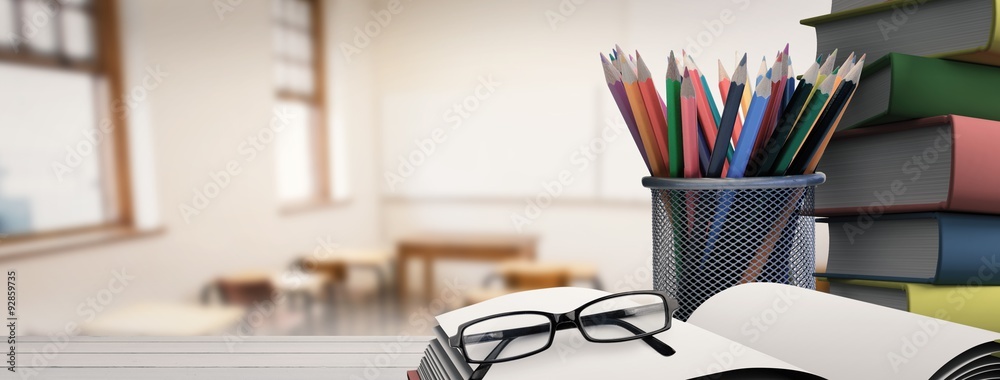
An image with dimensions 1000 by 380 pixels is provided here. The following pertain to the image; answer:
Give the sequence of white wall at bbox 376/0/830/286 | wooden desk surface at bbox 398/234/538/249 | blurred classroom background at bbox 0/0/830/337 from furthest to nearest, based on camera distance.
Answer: wooden desk surface at bbox 398/234/538/249 → white wall at bbox 376/0/830/286 → blurred classroom background at bbox 0/0/830/337

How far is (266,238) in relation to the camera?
6.88 feet

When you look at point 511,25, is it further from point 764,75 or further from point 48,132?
point 764,75

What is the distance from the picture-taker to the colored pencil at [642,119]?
0.34 m

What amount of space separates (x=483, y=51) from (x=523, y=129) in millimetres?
357

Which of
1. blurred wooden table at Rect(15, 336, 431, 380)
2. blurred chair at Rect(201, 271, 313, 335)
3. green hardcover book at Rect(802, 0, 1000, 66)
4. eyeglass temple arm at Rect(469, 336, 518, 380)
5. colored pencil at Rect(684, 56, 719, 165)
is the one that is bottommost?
blurred chair at Rect(201, 271, 313, 335)

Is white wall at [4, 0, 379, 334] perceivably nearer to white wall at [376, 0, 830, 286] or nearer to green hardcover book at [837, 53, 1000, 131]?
white wall at [376, 0, 830, 286]

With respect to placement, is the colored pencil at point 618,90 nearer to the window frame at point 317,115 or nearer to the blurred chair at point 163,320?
the blurred chair at point 163,320

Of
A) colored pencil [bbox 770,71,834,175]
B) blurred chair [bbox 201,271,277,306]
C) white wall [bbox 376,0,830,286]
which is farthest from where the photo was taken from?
blurred chair [bbox 201,271,277,306]

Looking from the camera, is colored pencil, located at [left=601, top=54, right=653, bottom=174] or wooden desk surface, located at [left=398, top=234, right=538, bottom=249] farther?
wooden desk surface, located at [left=398, top=234, right=538, bottom=249]

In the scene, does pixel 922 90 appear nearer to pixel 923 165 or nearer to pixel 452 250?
pixel 923 165

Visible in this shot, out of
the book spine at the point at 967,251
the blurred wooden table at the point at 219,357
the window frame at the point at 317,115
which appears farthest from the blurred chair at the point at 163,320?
the book spine at the point at 967,251

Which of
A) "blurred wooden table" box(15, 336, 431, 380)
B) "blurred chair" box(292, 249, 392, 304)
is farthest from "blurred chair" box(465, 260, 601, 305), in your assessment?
"blurred wooden table" box(15, 336, 431, 380)

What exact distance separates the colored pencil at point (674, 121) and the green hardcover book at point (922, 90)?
0.11 m

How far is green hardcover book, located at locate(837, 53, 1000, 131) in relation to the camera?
0.34 metres
